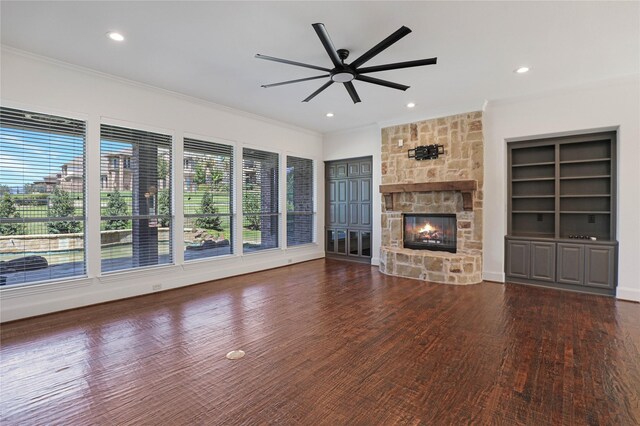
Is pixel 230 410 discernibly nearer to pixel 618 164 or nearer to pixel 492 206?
pixel 492 206

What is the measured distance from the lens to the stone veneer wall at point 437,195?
17.9ft

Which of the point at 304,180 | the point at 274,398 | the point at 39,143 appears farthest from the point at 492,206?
the point at 39,143

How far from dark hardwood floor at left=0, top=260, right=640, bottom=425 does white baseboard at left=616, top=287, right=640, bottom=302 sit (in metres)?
0.17

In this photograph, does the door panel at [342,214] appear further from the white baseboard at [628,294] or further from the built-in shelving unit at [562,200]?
the white baseboard at [628,294]

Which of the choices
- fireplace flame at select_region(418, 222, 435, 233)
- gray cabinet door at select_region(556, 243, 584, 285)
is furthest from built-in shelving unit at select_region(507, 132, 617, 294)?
fireplace flame at select_region(418, 222, 435, 233)

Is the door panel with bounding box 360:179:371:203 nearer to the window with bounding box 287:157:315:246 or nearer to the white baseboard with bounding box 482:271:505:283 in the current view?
the window with bounding box 287:157:315:246

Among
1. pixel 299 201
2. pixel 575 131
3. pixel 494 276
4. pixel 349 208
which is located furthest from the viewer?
pixel 349 208

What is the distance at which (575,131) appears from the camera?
15.9 ft

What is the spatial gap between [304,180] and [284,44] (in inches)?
171

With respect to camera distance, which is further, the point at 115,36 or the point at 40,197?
the point at 40,197

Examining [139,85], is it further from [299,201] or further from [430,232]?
[430,232]

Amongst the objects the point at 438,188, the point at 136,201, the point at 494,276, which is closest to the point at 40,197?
the point at 136,201

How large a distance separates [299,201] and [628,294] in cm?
607

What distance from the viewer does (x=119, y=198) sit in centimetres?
450
